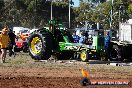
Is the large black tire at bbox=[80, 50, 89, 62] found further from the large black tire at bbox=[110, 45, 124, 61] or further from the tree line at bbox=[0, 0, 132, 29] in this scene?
the tree line at bbox=[0, 0, 132, 29]

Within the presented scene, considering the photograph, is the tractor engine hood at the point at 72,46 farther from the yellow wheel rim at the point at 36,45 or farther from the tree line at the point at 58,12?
the tree line at the point at 58,12

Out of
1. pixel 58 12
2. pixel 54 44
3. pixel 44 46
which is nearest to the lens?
pixel 44 46

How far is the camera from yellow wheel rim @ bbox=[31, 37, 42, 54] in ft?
69.2

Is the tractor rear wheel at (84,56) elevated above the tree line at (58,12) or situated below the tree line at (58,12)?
below

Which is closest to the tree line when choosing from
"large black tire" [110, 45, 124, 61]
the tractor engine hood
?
"large black tire" [110, 45, 124, 61]

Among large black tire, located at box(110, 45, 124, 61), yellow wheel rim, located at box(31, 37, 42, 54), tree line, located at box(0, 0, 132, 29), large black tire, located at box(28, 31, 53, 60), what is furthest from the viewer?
tree line, located at box(0, 0, 132, 29)

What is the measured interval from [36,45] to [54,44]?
3.96 ft

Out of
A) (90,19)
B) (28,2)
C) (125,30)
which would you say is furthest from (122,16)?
(125,30)

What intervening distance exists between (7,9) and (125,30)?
67947 mm

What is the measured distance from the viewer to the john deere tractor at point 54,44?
2047 centimetres

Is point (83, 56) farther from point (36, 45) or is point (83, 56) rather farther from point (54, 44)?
point (36, 45)

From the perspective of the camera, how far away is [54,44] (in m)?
20.9

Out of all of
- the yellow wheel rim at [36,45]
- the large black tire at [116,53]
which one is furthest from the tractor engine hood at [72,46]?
the large black tire at [116,53]

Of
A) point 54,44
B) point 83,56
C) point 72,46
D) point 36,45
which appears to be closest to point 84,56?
point 83,56
